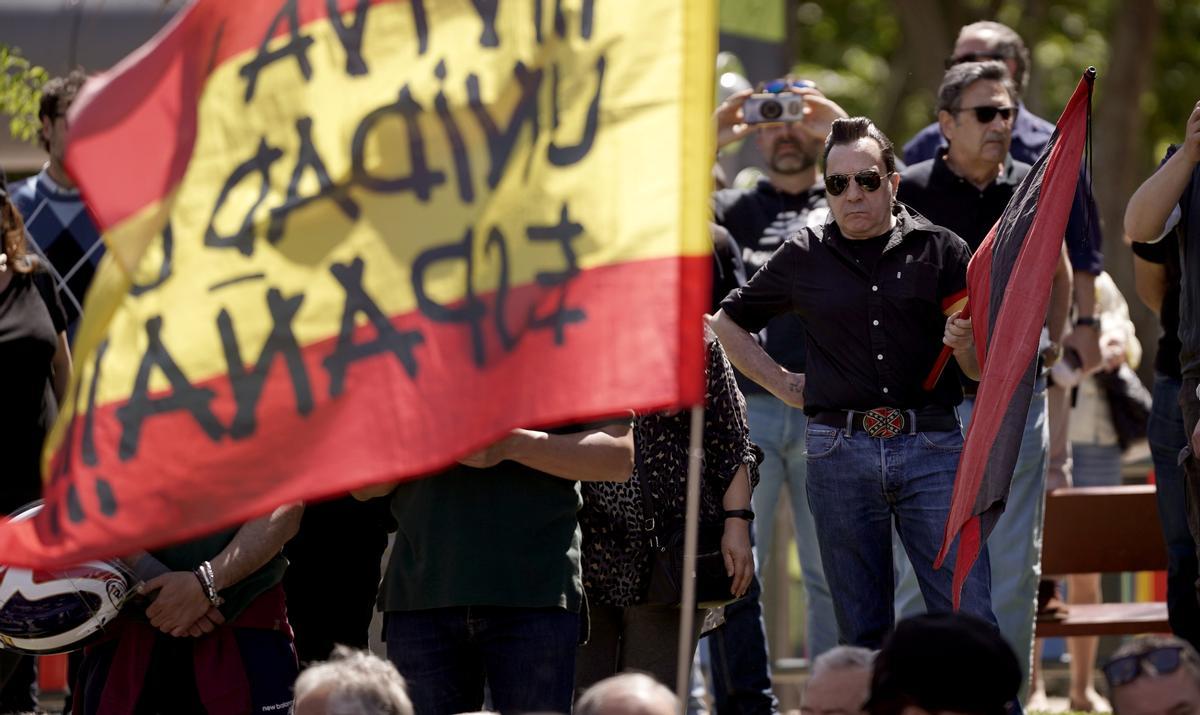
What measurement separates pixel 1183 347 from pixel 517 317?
286 cm

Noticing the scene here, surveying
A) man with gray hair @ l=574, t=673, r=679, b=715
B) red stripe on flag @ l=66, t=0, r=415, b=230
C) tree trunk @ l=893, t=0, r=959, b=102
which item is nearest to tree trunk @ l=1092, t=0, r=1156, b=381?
tree trunk @ l=893, t=0, r=959, b=102

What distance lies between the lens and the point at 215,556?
5.96 metres

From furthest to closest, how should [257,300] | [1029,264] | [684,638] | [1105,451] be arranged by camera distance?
[1105,451] < [1029,264] < [257,300] < [684,638]

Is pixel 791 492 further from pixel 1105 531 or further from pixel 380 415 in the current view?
pixel 380 415

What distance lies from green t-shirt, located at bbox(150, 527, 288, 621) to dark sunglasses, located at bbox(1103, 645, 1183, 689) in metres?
2.49

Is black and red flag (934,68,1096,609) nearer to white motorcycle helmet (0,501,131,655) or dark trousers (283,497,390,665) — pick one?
dark trousers (283,497,390,665)

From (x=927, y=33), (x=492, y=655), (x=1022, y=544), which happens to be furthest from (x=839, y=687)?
(x=927, y=33)

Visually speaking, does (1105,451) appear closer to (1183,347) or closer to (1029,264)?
(1183,347)

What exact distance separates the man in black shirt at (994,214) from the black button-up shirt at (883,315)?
848 millimetres

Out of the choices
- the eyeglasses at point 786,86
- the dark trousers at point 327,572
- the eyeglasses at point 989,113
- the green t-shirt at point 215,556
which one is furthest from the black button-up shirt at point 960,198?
the green t-shirt at point 215,556

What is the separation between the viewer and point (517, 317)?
4.43 meters

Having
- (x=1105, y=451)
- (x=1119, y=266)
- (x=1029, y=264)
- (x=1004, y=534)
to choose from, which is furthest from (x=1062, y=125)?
(x=1119, y=266)

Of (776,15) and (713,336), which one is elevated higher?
(776,15)

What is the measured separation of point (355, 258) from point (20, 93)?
20.6 ft
